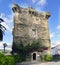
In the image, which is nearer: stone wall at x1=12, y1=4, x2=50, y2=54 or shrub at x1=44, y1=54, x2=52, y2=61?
stone wall at x1=12, y1=4, x2=50, y2=54

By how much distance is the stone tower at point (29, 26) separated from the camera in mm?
37281

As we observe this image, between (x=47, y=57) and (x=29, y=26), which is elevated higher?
(x=29, y=26)

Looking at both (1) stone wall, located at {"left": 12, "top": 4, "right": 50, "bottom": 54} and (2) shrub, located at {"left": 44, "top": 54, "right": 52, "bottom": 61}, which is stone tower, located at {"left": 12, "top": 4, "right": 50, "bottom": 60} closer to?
(1) stone wall, located at {"left": 12, "top": 4, "right": 50, "bottom": 54}

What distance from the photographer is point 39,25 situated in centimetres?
4028

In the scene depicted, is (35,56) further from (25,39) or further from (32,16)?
(32,16)

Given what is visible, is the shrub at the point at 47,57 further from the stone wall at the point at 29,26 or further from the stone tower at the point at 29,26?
the stone wall at the point at 29,26

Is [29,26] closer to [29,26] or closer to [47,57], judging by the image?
[29,26]

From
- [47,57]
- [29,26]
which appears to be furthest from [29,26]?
[47,57]

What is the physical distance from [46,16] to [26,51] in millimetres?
10994

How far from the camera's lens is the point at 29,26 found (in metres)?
39.1

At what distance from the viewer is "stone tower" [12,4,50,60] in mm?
37281

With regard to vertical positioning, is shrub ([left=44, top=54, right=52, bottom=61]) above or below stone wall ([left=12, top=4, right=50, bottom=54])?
below

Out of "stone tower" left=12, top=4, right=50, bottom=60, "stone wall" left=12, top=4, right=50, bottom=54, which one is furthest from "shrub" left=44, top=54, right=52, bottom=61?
"stone wall" left=12, top=4, right=50, bottom=54

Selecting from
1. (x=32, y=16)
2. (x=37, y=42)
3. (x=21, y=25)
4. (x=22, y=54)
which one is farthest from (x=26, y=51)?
(x=32, y=16)
